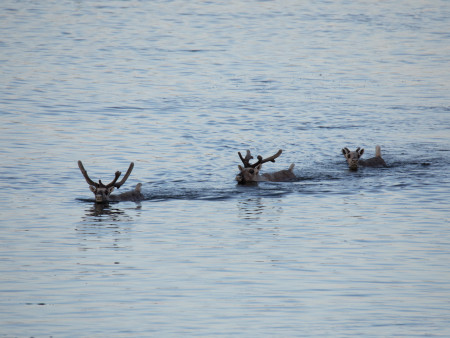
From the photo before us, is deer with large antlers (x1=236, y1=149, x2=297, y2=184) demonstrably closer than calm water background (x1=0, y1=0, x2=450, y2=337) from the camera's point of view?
No

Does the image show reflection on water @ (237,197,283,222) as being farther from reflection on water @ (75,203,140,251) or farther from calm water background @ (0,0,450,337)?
reflection on water @ (75,203,140,251)

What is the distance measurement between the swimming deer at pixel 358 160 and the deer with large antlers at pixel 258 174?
1588mm

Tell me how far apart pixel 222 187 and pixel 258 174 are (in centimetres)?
100

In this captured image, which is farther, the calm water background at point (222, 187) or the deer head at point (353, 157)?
the deer head at point (353, 157)

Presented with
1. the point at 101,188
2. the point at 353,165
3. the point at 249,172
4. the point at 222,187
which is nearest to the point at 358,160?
the point at 353,165

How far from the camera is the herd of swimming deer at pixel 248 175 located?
63.5ft

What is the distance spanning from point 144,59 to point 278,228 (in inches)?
1128

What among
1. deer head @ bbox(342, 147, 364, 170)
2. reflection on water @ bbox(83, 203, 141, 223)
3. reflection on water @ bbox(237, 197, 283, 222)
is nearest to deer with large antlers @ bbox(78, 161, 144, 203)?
reflection on water @ bbox(83, 203, 141, 223)

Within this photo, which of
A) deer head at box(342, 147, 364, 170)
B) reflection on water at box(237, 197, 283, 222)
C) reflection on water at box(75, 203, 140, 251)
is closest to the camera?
reflection on water at box(75, 203, 140, 251)

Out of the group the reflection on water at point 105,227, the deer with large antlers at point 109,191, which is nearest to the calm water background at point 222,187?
the reflection on water at point 105,227

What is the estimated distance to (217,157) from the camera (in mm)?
25438

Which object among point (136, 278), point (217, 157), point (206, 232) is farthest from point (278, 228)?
point (217, 157)

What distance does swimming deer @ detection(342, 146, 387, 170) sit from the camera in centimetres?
2335

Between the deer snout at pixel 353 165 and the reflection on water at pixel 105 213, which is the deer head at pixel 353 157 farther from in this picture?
the reflection on water at pixel 105 213
